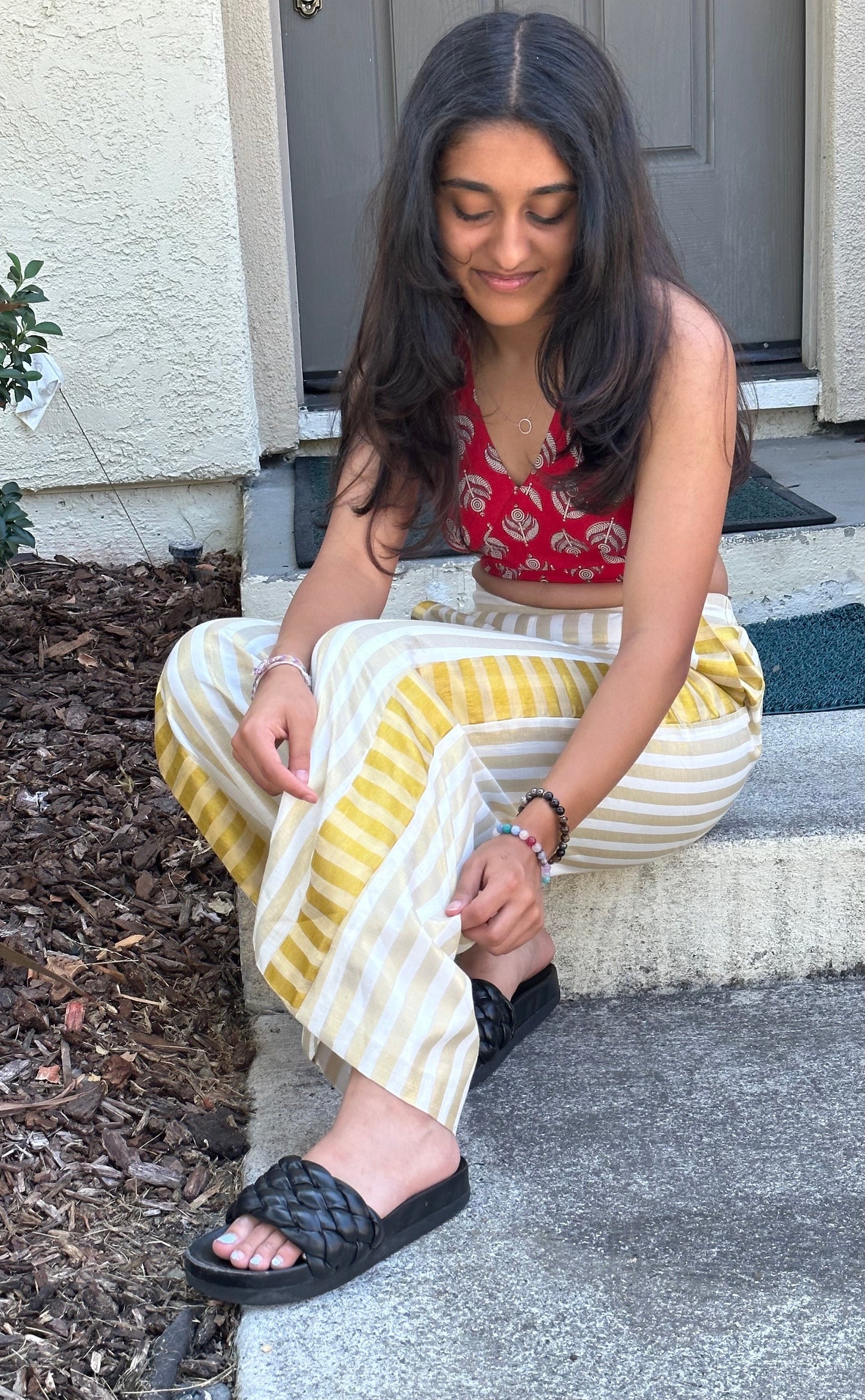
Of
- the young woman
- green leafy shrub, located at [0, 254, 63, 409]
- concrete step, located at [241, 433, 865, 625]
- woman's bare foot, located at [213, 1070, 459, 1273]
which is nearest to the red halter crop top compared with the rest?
the young woman

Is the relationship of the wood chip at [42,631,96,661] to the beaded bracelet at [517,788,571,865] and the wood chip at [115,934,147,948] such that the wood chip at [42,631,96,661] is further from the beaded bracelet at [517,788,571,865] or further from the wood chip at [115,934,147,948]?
the beaded bracelet at [517,788,571,865]

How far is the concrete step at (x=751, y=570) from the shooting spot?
2775 millimetres

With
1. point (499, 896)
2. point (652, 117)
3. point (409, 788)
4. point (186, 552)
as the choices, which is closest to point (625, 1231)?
point (499, 896)

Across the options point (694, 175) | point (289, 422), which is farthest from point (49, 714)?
point (694, 175)

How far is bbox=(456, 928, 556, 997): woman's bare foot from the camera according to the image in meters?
1.73

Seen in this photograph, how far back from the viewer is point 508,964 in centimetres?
175

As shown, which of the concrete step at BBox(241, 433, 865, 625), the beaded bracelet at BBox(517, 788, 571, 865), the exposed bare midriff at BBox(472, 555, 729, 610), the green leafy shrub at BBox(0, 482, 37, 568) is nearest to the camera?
the beaded bracelet at BBox(517, 788, 571, 865)

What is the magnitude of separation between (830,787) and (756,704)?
11.2 inches

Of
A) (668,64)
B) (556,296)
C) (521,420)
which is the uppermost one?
(668,64)

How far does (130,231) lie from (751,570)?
5.27 ft

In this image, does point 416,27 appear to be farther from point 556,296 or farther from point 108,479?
point 556,296

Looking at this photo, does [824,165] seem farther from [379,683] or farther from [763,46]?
[379,683]

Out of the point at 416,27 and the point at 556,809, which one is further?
the point at 416,27

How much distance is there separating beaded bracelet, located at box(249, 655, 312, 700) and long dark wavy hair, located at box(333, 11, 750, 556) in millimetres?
305
